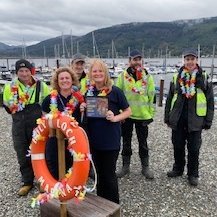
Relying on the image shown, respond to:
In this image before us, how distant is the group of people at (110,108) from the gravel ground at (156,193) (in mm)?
204

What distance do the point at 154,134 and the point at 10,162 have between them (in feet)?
14.4

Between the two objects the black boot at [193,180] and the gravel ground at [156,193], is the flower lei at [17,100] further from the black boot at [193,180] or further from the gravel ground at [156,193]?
the black boot at [193,180]

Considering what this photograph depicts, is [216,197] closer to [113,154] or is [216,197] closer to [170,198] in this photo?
[170,198]

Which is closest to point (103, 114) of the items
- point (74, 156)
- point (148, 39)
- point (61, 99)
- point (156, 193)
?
point (61, 99)

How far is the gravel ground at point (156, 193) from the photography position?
461cm

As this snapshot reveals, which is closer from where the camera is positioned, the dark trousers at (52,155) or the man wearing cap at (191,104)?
the dark trousers at (52,155)

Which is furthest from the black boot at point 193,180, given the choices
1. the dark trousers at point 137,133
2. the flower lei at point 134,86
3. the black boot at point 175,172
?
the flower lei at point 134,86

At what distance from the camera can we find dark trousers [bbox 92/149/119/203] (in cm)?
405

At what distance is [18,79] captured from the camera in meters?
4.95

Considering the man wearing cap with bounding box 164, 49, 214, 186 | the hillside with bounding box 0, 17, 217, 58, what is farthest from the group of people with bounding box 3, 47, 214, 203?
the hillside with bounding box 0, 17, 217, 58

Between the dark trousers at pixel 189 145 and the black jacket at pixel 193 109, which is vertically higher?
the black jacket at pixel 193 109

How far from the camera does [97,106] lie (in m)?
3.82

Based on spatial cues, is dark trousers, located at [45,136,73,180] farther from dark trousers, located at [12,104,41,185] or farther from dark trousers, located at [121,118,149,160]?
dark trousers, located at [121,118,149,160]

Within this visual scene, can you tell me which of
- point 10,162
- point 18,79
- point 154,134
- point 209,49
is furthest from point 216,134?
point 209,49
